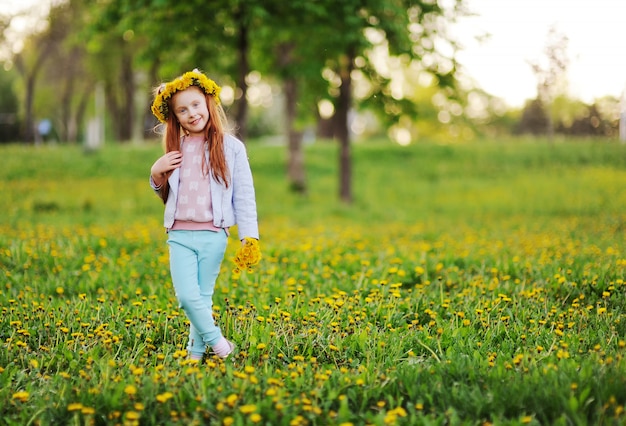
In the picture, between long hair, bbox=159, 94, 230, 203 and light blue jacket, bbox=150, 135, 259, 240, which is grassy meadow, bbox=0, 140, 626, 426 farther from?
long hair, bbox=159, 94, 230, 203

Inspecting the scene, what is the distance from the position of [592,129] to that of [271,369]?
45076 millimetres

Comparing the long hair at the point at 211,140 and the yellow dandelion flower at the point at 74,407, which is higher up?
the long hair at the point at 211,140

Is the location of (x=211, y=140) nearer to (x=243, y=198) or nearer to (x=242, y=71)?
(x=243, y=198)

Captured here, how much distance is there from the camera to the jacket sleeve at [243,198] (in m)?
3.47

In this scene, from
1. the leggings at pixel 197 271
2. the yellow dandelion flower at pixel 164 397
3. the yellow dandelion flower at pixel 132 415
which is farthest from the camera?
the leggings at pixel 197 271

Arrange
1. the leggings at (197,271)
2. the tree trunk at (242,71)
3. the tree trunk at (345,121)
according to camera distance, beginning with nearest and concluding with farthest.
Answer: the leggings at (197,271), the tree trunk at (242,71), the tree trunk at (345,121)

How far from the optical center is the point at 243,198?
351 centimetres

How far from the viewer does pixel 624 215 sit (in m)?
11.6

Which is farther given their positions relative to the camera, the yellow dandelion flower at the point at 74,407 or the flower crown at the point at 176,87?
the flower crown at the point at 176,87

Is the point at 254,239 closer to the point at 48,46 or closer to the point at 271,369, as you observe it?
the point at 271,369

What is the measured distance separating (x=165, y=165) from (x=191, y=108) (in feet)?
1.24

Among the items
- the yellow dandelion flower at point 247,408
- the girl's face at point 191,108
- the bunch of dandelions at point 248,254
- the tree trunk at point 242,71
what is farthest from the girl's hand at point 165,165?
the tree trunk at point 242,71

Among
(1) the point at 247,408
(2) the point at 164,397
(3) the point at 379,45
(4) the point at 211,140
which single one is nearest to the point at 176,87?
(4) the point at 211,140

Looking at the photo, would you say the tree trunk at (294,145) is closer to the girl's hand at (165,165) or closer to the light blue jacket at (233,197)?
the light blue jacket at (233,197)
